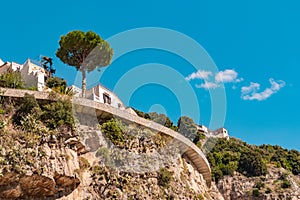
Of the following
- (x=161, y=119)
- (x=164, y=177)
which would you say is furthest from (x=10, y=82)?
(x=161, y=119)

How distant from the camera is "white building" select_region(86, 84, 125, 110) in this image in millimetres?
31641

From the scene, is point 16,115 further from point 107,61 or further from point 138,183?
point 107,61

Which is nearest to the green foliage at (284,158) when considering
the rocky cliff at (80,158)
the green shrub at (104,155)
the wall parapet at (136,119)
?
the wall parapet at (136,119)

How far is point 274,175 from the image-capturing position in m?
40.2

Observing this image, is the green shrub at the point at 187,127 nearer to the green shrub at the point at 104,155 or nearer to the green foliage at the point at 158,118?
the green foliage at the point at 158,118

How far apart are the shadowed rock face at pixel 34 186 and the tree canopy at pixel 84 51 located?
12.2 m

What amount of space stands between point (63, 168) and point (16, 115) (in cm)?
358

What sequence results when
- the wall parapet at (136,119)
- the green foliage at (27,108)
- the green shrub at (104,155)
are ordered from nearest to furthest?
1. the green foliage at (27,108)
2. the wall parapet at (136,119)
3. the green shrub at (104,155)

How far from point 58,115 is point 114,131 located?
3.71 m

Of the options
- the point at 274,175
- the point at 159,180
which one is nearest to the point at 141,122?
the point at 159,180

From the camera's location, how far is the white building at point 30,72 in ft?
91.9

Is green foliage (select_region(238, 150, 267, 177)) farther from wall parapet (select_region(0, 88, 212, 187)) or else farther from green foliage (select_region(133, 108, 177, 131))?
wall parapet (select_region(0, 88, 212, 187))

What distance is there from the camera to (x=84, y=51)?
28812 mm

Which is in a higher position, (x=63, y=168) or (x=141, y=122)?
→ (x=141, y=122)
